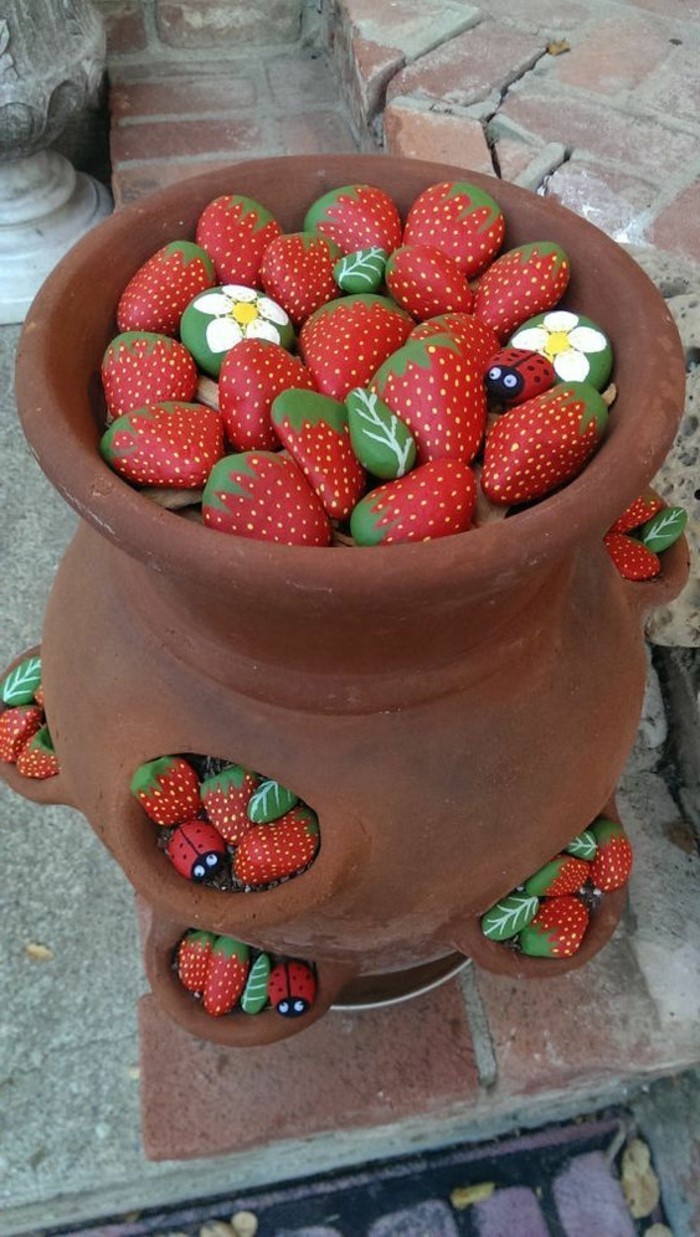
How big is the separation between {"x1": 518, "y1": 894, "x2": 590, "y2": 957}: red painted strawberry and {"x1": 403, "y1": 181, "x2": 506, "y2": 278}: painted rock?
1.60ft

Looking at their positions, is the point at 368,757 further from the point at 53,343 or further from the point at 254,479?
the point at 53,343

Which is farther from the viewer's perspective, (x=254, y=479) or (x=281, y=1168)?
(x=281, y=1168)

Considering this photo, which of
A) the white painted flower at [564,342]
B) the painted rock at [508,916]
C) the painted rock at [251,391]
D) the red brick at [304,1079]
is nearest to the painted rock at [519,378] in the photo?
the white painted flower at [564,342]

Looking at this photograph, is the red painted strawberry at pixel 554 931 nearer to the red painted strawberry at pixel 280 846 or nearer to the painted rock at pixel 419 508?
the red painted strawberry at pixel 280 846

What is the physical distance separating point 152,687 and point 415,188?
41 cm

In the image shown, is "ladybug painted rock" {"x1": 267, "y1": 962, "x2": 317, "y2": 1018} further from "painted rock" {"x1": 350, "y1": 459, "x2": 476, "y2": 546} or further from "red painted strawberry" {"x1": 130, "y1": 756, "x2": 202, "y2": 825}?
"painted rock" {"x1": 350, "y1": 459, "x2": 476, "y2": 546}

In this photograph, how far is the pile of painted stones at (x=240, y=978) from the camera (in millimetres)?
873

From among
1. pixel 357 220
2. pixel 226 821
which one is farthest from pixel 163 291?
pixel 226 821

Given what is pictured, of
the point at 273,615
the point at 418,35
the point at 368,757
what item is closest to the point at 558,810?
the point at 368,757

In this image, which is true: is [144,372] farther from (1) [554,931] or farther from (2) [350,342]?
(1) [554,931]

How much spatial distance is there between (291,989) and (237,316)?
52 centimetres

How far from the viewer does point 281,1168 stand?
3.54 ft

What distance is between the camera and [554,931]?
853 mm

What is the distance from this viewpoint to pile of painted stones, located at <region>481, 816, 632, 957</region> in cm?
82
